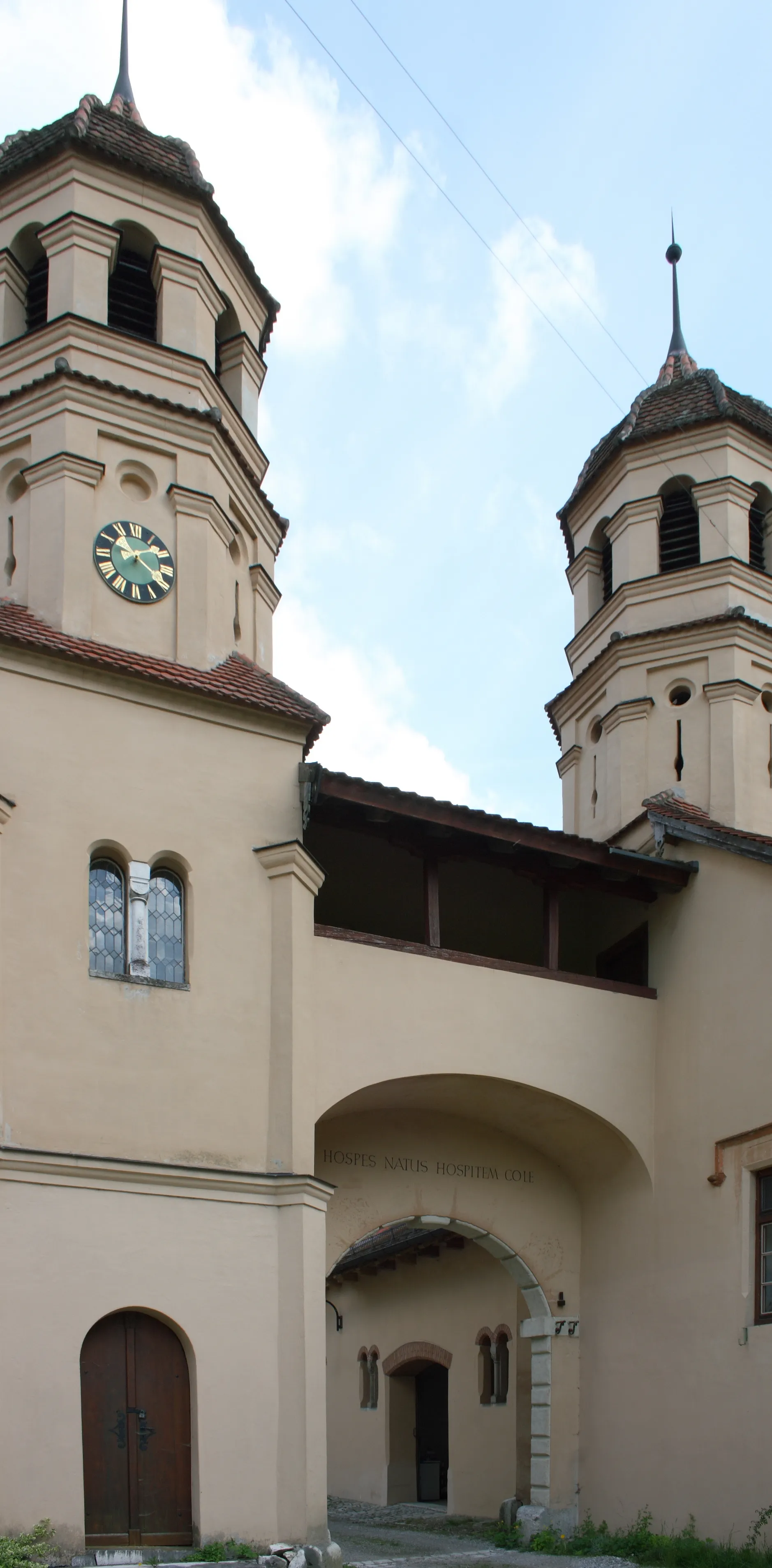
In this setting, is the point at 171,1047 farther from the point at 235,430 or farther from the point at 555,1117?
the point at 235,430

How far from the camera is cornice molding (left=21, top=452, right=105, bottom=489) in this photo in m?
16.5

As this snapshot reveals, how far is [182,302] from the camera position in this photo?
18141mm

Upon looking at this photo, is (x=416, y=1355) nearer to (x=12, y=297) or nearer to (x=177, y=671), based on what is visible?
(x=177, y=671)

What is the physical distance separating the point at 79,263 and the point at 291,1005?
344 inches

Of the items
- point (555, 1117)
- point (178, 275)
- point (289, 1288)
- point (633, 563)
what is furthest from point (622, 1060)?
point (178, 275)

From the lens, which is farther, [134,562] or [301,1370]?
[134,562]

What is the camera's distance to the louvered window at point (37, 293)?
1811 centimetres

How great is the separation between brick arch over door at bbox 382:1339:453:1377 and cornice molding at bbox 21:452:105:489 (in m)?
14.3

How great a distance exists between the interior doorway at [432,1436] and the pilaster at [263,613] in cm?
1239

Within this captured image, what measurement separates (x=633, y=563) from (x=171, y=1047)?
11.5 meters

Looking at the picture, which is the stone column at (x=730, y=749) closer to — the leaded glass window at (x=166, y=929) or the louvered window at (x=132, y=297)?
the leaded glass window at (x=166, y=929)

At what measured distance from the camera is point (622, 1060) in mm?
18203

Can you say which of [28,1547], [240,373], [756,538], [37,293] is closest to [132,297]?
[37,293]

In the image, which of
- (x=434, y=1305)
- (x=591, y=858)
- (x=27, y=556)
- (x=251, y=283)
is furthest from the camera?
(x=434, y=1305)
